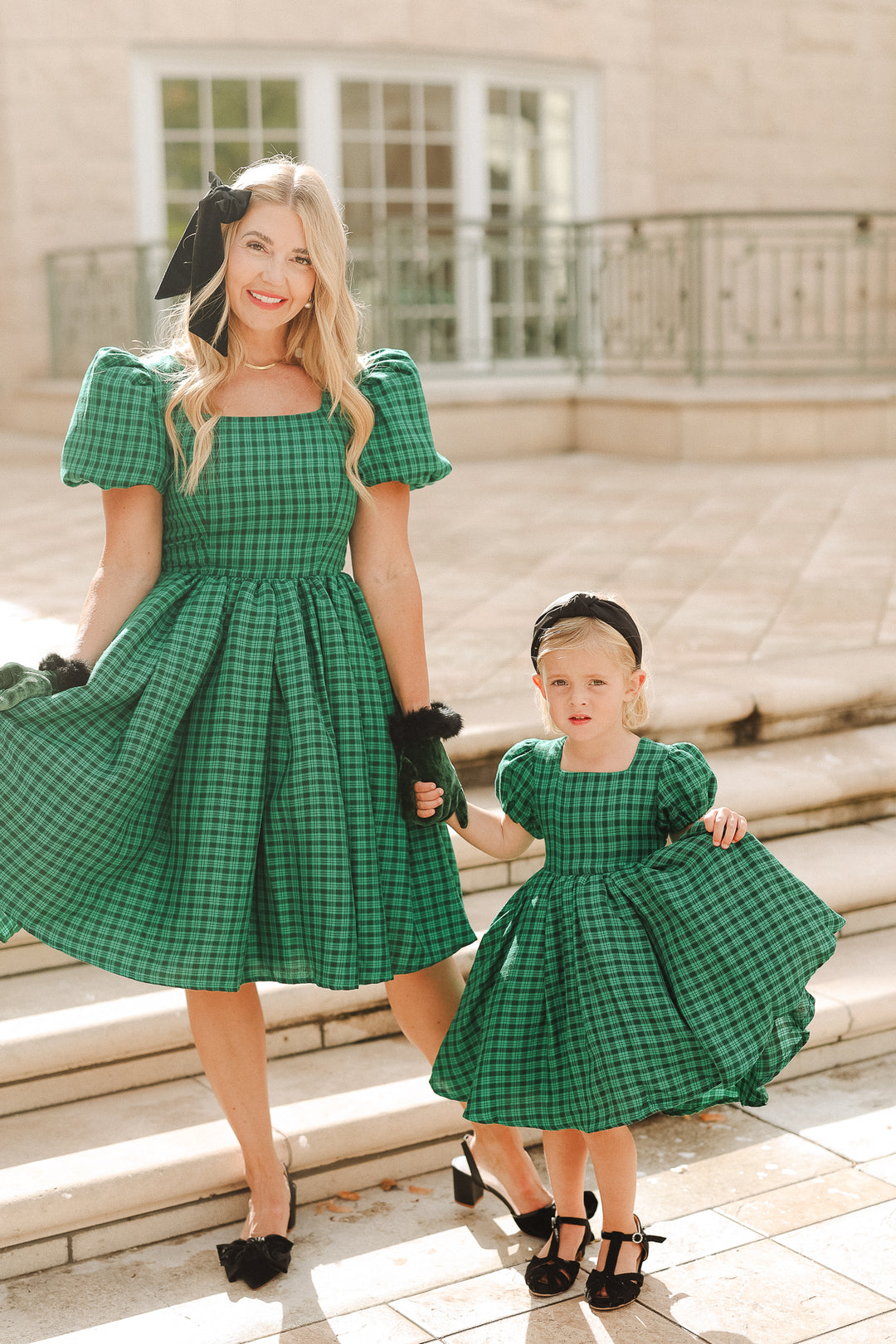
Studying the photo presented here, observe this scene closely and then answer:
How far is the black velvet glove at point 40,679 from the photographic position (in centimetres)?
206

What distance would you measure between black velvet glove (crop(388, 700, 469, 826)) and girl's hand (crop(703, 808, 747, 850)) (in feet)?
1.22

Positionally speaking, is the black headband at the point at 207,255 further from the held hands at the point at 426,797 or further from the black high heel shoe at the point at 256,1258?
the black high heel shoe at the point at 256,1258

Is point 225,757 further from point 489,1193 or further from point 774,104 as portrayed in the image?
point 774,104

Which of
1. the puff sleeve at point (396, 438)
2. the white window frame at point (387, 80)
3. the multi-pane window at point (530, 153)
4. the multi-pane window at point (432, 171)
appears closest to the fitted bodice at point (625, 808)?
the puff sleeve at point (396, 438)

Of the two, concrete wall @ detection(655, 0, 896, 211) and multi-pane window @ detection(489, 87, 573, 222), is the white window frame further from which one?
concrete wall @ detection(655, 0, 896, 211)

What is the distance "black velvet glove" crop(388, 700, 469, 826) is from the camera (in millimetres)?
2148

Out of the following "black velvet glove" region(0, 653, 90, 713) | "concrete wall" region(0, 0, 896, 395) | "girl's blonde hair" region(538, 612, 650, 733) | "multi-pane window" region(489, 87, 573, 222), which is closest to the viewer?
"black velvet glove" region(0, 653, 90, 713)

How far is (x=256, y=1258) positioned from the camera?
7.25ft

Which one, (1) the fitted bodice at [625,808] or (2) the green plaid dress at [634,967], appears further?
(1) the fitted bodice at [625,808]

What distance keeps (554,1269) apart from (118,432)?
1.36m

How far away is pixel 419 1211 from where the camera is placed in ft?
8.00

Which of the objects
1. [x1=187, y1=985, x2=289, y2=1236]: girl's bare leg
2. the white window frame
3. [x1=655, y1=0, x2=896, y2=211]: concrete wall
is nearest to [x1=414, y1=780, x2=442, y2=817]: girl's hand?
[x1=187, y1=985, x2=289, y2=1236]: girl's bare leg

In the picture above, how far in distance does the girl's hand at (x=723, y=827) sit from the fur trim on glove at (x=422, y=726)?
0.39m

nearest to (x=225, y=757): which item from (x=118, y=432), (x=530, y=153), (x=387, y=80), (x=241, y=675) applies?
(x=241, y=675)
